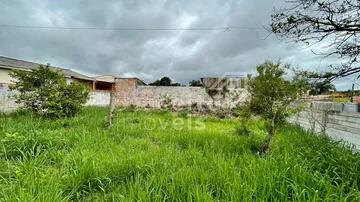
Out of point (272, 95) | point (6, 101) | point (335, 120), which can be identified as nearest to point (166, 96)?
point (6, 101)

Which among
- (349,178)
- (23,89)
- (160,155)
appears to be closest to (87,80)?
(23,89)

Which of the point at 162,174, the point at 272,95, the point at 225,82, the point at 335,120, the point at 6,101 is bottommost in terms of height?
the point at 162,174

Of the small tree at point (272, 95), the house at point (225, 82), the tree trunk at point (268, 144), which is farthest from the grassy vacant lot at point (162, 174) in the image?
the house at point (225, 82)

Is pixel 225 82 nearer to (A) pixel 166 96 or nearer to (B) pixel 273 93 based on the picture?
(A) pixel 166 96

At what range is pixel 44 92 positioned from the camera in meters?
9.59

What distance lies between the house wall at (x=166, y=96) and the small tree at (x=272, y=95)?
29.8 ft

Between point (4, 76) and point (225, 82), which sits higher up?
point (4, 76)

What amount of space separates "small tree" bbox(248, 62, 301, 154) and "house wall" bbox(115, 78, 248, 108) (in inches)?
357

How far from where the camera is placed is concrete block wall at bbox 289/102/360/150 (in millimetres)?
5248

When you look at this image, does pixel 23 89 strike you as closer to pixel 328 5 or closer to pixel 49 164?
pixel 49 164

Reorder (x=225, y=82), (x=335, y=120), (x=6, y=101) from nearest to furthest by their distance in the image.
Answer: (x=335, y=120) → (x=6, y=101) → (x=225, y=82)

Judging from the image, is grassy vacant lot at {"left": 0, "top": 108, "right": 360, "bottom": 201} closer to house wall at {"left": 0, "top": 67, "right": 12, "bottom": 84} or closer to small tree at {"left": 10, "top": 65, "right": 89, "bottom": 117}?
small tree at {"left": 10, "top": 65, "right": 89, "bottom": 117}

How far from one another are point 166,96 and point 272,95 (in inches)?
442

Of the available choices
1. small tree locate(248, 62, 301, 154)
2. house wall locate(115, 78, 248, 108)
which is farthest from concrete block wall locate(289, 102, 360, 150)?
house wall locate(115, 78, 248, 108)
